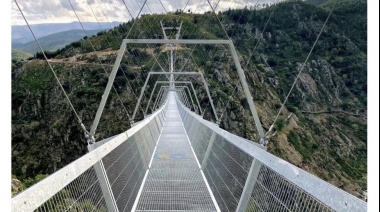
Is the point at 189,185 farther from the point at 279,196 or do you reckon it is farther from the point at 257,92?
the point at 257,92

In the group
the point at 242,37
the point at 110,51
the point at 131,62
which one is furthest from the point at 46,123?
the point at 242,37

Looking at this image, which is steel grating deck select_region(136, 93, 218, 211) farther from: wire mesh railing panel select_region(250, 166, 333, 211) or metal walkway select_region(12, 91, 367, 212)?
wire mesh railing panel select_region(250, 166, 333, 211)

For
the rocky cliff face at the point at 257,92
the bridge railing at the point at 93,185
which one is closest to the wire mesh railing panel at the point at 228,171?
the bridge railing at the point at 93,185

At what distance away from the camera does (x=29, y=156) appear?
50.9 metres

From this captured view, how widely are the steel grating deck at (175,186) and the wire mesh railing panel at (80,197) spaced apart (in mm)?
1853

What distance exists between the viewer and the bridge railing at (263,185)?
2.21m

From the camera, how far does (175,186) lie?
22.7 feet

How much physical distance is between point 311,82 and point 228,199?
310 feet

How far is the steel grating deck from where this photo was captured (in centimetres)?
569

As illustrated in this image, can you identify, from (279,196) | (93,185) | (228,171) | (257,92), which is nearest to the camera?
(279,196)

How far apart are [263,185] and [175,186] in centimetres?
349

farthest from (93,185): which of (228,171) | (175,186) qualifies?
(175,186)

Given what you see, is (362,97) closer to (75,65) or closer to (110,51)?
(110,51)

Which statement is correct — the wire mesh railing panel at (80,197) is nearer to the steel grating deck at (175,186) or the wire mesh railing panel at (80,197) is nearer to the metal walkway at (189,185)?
the metal walkway at (189,185)
